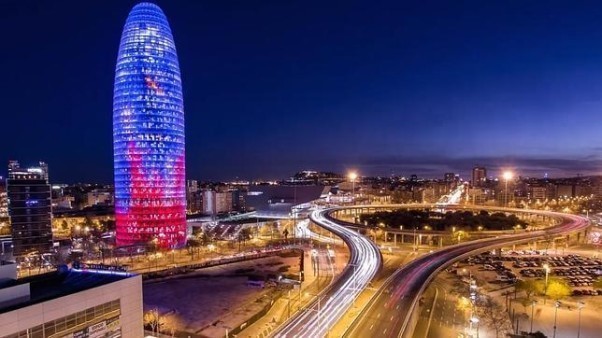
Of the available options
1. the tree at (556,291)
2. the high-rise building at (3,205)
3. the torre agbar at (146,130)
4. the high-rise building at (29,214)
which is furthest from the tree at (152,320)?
the high-rise building at (3,205)

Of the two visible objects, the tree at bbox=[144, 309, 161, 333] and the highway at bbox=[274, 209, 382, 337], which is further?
the tree at bbox=[144, 309, 161, 333]

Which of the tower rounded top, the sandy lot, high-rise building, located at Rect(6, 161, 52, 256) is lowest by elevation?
the sandy lot

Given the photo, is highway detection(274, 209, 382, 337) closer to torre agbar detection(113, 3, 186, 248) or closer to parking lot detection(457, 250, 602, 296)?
parking lot detection(457, 250, 602, 296)

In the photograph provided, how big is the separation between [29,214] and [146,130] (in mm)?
32633

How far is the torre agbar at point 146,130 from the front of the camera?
79.2 metres

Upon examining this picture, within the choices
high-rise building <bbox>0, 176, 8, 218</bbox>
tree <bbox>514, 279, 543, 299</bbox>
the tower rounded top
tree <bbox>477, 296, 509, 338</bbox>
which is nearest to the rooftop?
tree <bbox>477, 296, 509, 338</bbox>

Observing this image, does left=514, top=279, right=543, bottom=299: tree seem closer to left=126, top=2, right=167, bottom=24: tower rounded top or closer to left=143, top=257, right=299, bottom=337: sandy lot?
left=143, top=257, right=299, bottom=337: sandy lot

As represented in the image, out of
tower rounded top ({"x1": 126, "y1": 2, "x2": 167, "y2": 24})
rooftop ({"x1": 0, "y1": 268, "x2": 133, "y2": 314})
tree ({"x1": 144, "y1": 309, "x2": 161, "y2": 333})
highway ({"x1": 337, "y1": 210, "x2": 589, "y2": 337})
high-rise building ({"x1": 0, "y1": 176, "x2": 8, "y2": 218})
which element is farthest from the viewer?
high-rise building ({"x1": 0, "y1": 176, "x2": 8, "y2": 218})

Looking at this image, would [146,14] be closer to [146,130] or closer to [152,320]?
[146,130]

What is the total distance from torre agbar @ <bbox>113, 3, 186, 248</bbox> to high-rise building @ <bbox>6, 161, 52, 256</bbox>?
17232 millimetres

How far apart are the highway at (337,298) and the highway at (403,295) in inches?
110

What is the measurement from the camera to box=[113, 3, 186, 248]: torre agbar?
260ft

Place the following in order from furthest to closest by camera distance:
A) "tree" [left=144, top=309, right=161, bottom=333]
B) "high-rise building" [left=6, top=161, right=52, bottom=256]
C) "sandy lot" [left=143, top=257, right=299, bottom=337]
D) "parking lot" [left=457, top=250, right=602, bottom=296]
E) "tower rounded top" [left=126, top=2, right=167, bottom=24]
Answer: "high-rise building" [left=6, top=161, right=52, bottom=256] → "tower rounded top" [left=126, top=2, right=167, bottom=24] → "parking lot" [left=457, top=250, right=602, bottom=296] → "sandy lot" [left=143, top=257, right=299, bottom=337] → "tree" [left=144, top=309, right=161, bottom=333]

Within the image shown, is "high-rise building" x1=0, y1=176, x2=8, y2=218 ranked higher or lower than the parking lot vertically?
higher
